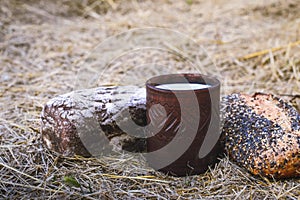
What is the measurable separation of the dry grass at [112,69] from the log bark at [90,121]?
5cm

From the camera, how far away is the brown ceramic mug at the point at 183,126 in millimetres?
1466

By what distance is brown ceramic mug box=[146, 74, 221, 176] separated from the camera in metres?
1.47

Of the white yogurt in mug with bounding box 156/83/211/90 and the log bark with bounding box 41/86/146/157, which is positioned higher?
the white yogurt in mug with bounding box 156/83/211/90

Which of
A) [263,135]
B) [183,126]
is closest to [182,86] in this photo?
[183,126]

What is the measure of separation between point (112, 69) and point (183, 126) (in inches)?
50.3

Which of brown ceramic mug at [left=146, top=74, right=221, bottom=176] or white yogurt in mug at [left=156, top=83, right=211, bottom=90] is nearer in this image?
brown ceramic mug at [left=146, top=74, right=221, bottom=176]

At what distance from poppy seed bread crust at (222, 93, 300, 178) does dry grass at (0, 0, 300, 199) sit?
5 centimetres

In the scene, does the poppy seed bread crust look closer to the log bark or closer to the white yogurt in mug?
the white yogurt in mug

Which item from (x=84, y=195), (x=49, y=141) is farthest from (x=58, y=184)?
(x=49, y=141)

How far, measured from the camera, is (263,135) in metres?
1.50

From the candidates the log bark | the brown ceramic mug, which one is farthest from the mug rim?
the log bark

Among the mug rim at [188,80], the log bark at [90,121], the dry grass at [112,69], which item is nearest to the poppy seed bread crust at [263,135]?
the dry grass at [112,69]

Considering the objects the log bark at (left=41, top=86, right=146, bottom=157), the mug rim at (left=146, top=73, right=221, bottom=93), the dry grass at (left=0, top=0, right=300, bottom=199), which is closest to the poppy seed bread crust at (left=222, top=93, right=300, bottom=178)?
the dry grass at (left=0, top=0, right=300, bottom=199)

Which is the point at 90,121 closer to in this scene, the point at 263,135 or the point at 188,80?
the point at 188,80
